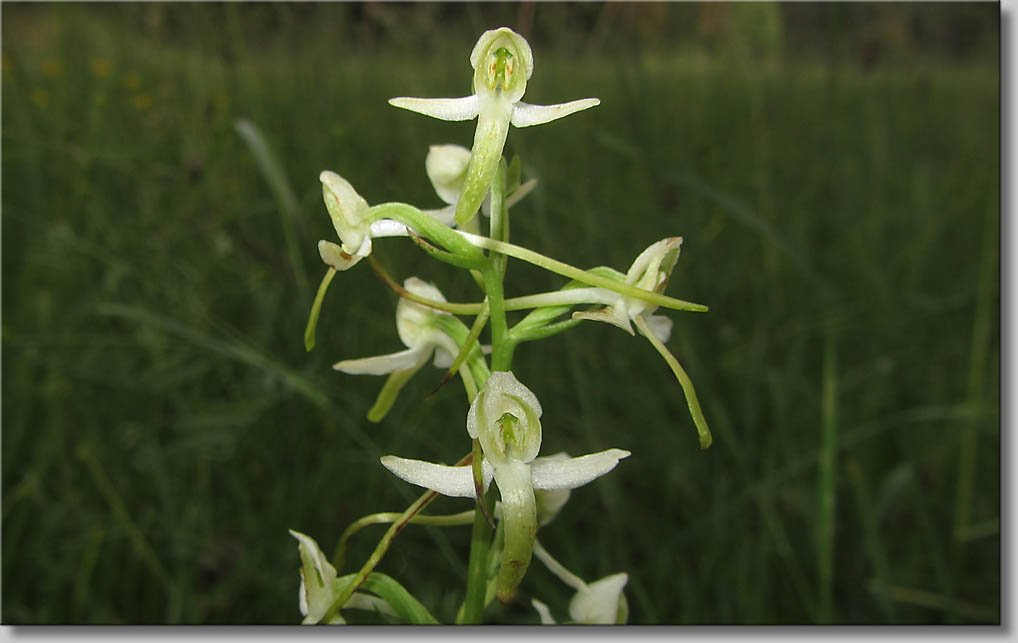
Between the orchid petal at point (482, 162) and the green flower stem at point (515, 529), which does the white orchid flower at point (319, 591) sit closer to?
the green flower stem at point (515, 529)

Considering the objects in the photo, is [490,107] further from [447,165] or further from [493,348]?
[493,348]

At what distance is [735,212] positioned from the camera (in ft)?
4.48

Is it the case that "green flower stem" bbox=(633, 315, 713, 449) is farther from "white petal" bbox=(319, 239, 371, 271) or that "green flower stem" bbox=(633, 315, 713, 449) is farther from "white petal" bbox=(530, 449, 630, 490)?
"white petal" bbox=(319, 239, 371, 271)

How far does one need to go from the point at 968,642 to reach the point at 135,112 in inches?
105

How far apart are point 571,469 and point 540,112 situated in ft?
1.07

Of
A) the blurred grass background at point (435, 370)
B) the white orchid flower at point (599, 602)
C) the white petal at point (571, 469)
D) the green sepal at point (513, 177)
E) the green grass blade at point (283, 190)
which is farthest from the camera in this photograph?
the blurred grass background at point (435, 370)

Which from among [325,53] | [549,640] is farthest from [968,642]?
[325,53]

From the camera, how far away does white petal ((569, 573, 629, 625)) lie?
89cm

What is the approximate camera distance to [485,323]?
760 mm

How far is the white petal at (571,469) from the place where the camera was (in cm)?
68

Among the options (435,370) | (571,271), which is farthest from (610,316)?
(435,370)

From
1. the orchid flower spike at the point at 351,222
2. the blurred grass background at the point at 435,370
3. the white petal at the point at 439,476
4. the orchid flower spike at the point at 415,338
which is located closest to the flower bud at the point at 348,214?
the orchid flower spike at the point at 351,222

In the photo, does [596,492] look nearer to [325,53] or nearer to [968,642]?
[968,642]

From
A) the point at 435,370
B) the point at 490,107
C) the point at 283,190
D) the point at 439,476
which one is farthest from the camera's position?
the point at 435,370
